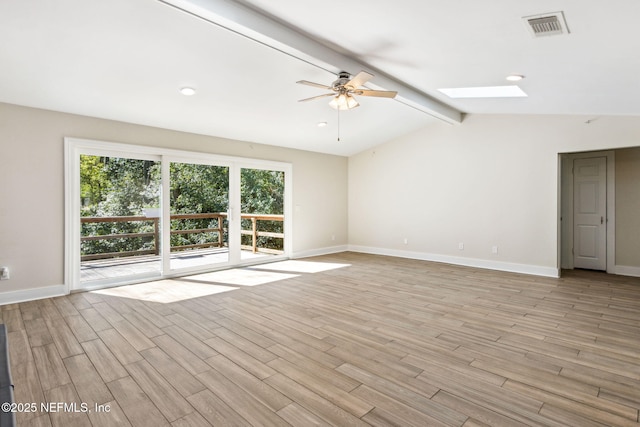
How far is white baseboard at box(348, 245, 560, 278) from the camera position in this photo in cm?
556

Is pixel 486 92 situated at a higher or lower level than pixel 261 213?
higher

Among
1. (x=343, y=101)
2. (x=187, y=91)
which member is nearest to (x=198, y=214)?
Result: (x=187, y=91)

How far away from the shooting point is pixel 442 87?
4688 mm

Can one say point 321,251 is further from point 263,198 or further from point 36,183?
point 36,183

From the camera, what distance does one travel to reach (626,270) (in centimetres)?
567

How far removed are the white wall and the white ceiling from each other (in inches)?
22.4

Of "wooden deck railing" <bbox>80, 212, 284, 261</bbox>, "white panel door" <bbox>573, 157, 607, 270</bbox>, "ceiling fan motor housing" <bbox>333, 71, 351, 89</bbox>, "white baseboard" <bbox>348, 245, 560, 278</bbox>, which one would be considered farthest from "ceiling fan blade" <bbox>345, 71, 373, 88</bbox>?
"white panel door" <bbox>573, 157, 607, 270</bbox>

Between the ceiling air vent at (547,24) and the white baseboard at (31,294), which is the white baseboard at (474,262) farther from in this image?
the white baseboard at (31,294)

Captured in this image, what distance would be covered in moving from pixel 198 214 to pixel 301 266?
6.88ft

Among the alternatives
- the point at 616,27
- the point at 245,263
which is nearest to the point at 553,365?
the point at 616,27

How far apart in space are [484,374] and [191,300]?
10.7ft

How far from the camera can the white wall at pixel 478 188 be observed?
542cm

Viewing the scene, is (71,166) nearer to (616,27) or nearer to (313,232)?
(313,232)

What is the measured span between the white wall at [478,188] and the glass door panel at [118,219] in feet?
15.3
